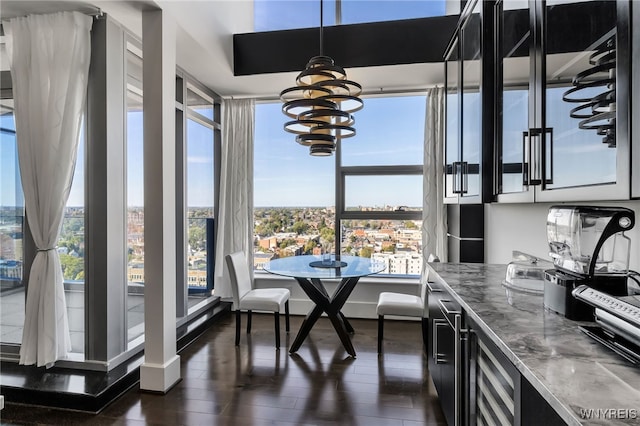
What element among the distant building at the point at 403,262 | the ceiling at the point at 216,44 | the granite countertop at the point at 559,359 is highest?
the ceiling at the point at 216,44

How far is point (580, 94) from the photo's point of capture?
1.17 metres

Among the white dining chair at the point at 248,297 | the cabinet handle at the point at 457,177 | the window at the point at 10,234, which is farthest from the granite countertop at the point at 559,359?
the window at the point at 10,234

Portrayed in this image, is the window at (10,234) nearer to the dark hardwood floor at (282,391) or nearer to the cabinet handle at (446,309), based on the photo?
the dark hardwood floor at (282,391)

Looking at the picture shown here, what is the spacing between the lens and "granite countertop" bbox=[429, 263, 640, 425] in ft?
2.21

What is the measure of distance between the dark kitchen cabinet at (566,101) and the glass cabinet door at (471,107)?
29 cm

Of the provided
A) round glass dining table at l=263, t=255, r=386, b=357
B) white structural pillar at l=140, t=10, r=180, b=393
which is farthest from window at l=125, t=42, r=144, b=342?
round glass dining table at l=263, t=255, r=386, b=357

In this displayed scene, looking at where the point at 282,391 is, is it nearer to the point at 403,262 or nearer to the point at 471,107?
the point at 403,262

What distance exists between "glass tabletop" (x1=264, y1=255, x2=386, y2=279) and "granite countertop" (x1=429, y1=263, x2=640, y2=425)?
4.52 feet

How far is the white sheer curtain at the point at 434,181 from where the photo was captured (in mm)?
3770

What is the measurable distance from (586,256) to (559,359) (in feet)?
1.79

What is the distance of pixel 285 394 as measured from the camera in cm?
238

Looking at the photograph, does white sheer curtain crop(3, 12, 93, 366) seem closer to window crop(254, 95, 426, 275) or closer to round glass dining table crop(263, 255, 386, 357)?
round glass dining table crop(263, 255, 386, 357)

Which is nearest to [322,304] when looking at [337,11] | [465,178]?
[465,178]
